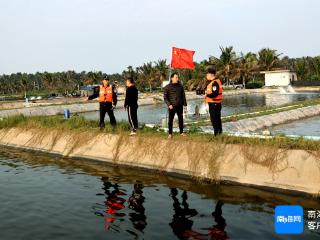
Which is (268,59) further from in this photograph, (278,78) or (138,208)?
(138,208)

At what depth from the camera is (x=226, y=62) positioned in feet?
264

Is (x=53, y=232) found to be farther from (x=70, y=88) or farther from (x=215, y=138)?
(x=70, y=88)

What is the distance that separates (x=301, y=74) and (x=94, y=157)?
82.0 m

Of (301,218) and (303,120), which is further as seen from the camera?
(303,120)

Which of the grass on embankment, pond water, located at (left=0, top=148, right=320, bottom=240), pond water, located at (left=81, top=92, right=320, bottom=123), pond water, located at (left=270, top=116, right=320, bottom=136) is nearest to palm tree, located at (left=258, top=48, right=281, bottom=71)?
pond water, located at (left=81, top=92, right=320, bottom=123)

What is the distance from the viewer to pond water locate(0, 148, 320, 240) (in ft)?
25.4

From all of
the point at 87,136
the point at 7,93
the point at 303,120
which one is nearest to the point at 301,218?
the point at 87,136

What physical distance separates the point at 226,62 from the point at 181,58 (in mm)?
61678

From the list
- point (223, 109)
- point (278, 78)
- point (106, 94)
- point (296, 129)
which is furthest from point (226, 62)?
point (106, 94)

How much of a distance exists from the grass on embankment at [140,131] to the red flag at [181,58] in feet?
16.6

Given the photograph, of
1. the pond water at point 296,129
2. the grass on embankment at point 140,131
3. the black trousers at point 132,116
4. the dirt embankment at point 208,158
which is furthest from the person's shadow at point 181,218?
the pond water at point 296,129

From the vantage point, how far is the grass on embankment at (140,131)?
35.0ft

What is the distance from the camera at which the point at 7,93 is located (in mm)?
123938

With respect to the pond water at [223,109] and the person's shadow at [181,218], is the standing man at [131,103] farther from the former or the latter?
the pond water at [223,109]
